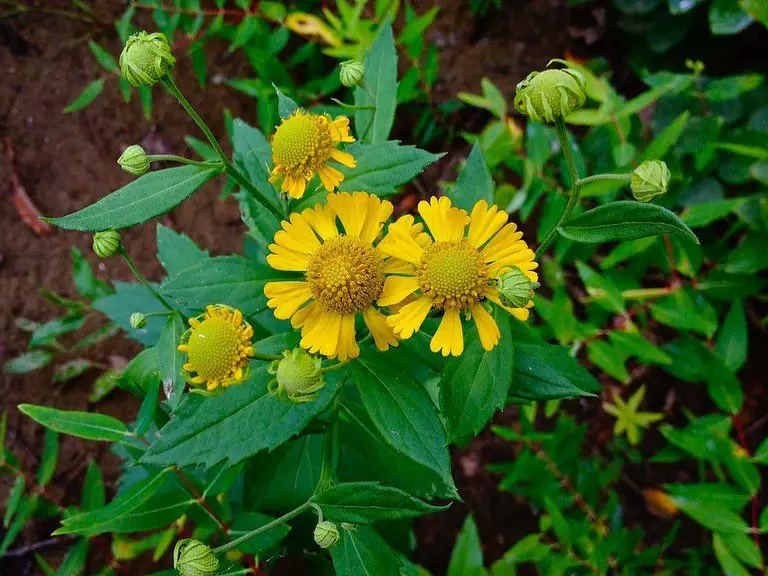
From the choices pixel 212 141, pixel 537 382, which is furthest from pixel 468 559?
pixel 212 141

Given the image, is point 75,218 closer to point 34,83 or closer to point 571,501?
point 571,501

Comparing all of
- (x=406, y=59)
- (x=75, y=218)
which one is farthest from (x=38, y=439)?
(x=406, y=59)

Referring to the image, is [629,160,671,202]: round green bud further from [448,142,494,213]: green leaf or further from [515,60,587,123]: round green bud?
[448,142,494,213]: green leaf

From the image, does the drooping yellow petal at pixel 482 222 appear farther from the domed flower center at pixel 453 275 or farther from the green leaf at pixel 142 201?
the green leaf at pixel 142 201

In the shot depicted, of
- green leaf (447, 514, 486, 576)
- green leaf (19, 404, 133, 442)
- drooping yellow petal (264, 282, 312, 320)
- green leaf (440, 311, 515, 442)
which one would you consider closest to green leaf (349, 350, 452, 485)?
green leaf (440, 311, 515, 442)

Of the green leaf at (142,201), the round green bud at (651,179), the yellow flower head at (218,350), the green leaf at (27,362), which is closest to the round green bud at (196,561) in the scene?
the yellow flower head at (218,350)

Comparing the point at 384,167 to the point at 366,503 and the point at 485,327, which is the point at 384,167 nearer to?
the point at 485,327
